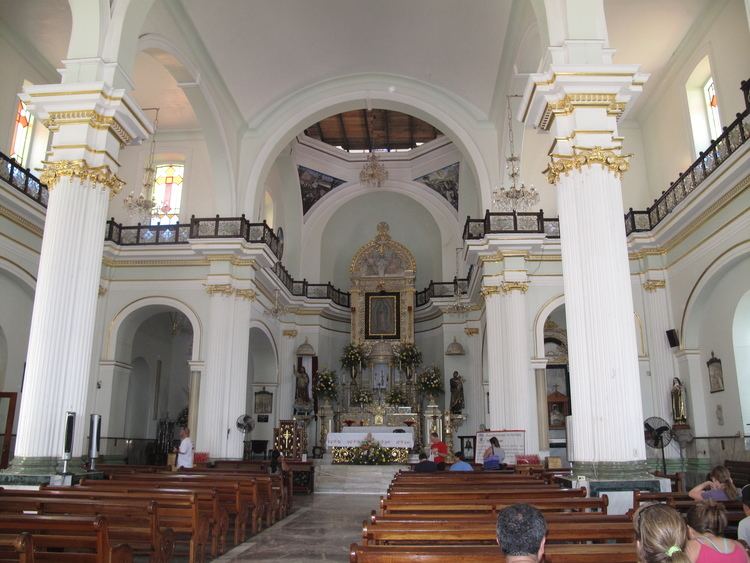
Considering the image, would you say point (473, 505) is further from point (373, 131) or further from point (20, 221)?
point (373, 131)

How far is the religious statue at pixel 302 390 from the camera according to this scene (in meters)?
21.4

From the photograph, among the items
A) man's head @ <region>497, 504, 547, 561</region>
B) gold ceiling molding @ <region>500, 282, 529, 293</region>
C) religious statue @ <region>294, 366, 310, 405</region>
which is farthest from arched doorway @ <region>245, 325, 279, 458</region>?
man's head @ <region>497, 504, 547, 561</region>

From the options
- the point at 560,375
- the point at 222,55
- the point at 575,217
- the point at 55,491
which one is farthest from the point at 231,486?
the point at 560,375

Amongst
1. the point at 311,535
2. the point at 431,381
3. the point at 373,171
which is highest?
the point at 373,171

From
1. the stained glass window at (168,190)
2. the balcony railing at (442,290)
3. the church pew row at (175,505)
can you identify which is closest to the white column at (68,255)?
the church pew row at (175,505)

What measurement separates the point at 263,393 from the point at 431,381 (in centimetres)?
555

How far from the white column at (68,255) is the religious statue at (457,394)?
13968mm

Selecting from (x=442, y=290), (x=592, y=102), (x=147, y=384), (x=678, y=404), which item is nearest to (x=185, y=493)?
(x=592, y=102)

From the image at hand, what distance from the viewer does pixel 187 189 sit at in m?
18.7

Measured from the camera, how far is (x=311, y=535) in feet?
28.2

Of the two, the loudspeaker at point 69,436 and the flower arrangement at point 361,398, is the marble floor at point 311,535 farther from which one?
the flower arrangement at point 361,398

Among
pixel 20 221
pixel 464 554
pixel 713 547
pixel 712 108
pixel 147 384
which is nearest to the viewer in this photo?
pixel 713 547

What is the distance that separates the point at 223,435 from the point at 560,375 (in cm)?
1101

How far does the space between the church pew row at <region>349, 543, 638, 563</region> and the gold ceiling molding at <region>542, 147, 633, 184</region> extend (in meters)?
5.83
